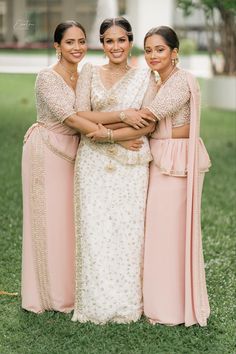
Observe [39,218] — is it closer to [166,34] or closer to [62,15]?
[166,34]

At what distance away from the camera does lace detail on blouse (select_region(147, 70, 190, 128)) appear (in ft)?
13.7

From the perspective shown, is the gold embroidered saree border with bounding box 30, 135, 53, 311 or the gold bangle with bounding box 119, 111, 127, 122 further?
the gold embroidered saree border with bounding box 30, 135, 53, 311

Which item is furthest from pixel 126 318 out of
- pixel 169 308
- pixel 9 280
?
pixel 9 280

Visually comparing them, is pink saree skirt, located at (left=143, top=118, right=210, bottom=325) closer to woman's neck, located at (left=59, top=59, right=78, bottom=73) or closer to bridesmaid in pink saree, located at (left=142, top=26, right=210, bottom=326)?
bridesmaid in pink saree, located at (left=142, top=26, right=210, bottom=326)

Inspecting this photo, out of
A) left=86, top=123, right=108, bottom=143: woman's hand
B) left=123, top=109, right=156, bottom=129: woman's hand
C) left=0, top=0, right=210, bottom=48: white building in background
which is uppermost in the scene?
left=123, top=109, right=156, bottom=129: woman's hand

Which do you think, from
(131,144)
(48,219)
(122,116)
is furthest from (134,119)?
(48,219)

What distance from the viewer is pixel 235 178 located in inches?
345

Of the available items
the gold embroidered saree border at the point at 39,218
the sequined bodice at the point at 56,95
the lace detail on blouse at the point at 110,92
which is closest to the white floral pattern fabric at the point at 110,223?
the lace detail on blouse at the point at 110,92

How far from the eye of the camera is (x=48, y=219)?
14.9 ft

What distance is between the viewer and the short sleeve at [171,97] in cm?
418

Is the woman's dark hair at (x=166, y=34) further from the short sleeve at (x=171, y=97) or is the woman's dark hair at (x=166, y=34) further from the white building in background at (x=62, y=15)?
the white building in background at (x=62, y=15)

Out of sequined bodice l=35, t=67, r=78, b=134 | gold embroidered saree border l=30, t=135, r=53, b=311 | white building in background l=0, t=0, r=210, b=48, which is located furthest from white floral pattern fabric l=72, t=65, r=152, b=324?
white building in background l=0, t=0, r=210, b=48

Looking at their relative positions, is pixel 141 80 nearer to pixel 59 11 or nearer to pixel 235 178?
pixel 235 178

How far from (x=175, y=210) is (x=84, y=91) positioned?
2.66 ft
